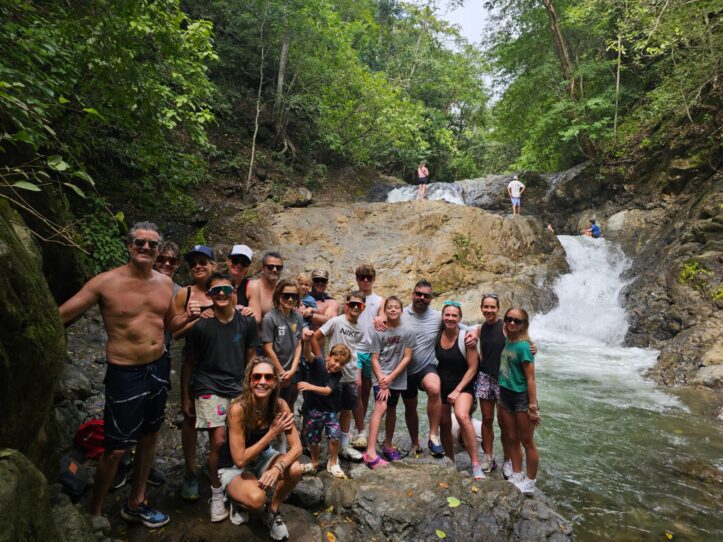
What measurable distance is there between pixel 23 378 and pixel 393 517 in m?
2.95

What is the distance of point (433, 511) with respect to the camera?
3.61m

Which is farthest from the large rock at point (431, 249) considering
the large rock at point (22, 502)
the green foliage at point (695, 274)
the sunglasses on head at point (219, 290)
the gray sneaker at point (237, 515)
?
the large rock at point (22, 502)

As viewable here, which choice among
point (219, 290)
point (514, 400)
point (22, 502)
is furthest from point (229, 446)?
point (514, 400)

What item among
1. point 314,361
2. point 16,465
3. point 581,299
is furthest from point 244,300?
point 581,299

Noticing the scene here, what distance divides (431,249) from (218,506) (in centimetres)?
1097

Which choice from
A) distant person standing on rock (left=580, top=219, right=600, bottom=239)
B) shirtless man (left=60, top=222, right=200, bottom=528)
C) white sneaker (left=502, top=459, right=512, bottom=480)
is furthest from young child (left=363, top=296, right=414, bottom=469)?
distant person standing on rock (left=580, top=219, right=600, bottom=239)

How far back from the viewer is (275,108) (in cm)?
1898

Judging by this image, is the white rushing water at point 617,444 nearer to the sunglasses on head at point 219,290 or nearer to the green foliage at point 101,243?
the sunglasses on head at point 219,290

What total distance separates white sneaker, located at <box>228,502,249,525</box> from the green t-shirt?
2.67 m

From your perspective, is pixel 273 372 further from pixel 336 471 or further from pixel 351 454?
pixel 351 454

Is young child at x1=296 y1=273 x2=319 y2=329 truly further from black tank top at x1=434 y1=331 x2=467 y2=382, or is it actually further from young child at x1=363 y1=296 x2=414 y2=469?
black tank top at x1=434 y1=331 x2=467 y2=382

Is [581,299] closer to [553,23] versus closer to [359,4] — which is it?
[553,23]

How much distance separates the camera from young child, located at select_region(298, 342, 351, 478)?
396 centimetres

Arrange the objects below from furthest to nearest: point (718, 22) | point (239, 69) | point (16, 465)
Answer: point (239, 69) → point (718, 22) → point (16, 465)
